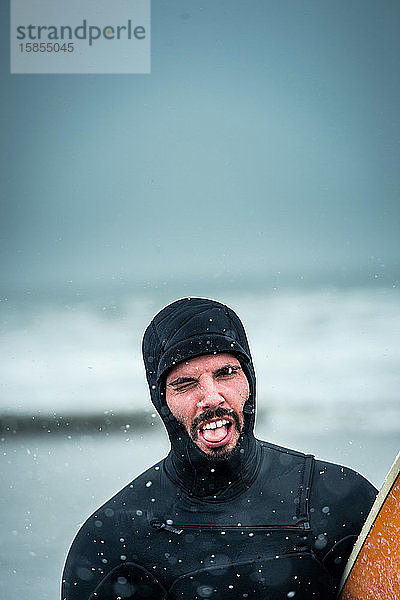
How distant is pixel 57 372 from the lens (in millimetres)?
2889

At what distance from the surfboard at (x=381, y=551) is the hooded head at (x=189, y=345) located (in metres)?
0.22

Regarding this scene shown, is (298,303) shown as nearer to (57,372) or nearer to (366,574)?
(57,372)

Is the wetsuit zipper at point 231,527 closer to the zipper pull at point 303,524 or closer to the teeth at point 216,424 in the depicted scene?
the zipper pull at point 303,524

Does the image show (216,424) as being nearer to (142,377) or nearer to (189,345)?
(189,345)

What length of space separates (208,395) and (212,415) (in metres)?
0.03

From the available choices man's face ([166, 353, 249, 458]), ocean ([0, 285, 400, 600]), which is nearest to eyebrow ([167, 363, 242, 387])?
man's face ([166, 353, 249, 458])

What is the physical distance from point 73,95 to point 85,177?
28cm

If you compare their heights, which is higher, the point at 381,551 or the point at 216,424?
the point at 216,424

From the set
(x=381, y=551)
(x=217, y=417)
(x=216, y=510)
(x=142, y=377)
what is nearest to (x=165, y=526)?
(x=216, y=510)

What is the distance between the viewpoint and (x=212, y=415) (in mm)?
1211

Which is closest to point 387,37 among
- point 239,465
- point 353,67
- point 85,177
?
point 353,67

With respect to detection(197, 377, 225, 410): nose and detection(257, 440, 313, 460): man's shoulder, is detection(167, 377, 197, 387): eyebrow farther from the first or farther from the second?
Answer: detection(257, 440, 313, 460): man's shoulder

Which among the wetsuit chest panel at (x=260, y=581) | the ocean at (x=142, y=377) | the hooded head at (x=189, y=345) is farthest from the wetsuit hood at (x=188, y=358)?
the ocean at (x=142, y=377)

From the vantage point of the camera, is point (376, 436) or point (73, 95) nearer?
point (376, 436)
